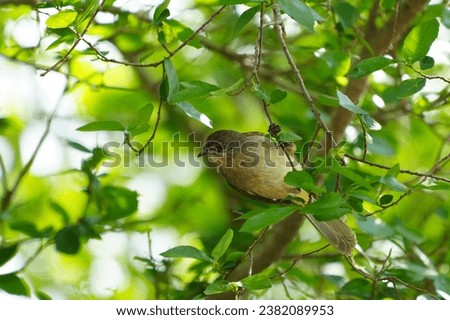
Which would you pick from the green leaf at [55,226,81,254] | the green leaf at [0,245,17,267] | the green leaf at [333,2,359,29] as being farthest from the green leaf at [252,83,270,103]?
the green leaf at [0,245,17,267]

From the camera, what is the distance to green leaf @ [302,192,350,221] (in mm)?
2811

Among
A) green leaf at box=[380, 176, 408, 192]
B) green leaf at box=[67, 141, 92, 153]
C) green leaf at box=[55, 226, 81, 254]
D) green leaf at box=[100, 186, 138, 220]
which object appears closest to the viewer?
green leaf at box=[380, 176, 408, 192]

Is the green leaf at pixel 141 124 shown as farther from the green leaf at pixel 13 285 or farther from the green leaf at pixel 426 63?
the green leaf at pixel 13 285

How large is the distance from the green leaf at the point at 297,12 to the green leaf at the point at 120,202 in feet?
6.55

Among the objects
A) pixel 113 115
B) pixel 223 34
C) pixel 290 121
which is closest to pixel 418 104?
pixel 290 121

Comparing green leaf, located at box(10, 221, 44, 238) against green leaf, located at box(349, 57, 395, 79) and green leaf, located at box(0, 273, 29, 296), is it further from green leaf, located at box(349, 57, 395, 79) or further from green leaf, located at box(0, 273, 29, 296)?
green leaf, located at box(349, 57, 395, 79)

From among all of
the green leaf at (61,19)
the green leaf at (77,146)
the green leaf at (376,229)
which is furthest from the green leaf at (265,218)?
the green leaf at (77,146)

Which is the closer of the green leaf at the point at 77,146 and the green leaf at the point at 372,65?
the green leaf at the point at 372,65

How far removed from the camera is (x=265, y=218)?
2.77m

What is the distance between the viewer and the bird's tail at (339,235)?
410cm

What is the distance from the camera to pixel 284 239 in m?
4.91

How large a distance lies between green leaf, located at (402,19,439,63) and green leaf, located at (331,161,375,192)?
557mm

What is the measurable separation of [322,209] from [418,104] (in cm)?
200

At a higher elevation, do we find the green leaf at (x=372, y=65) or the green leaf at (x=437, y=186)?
the green leaf at (x=372, y=65)
